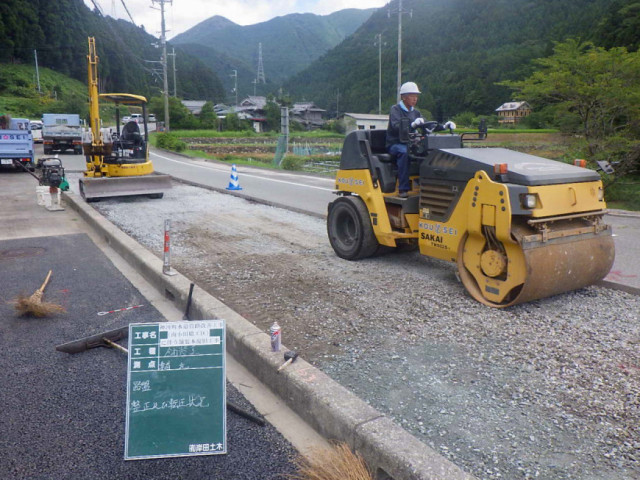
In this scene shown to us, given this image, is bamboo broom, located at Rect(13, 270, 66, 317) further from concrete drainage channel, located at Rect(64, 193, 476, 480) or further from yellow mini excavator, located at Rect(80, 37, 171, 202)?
yellow mini excavator, located at Rect(80, 37, 171, 202)

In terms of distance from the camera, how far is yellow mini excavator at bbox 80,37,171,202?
13.8 metres

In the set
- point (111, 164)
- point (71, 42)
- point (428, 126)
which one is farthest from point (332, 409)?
point (71, 42)

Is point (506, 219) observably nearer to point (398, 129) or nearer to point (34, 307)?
point (398, 129)

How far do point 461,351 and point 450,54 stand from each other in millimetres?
103111

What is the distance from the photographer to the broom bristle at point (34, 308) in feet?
18.2

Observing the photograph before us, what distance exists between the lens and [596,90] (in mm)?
18500

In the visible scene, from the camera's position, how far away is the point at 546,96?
20422mm

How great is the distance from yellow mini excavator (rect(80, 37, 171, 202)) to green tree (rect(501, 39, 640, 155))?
13.5 metres

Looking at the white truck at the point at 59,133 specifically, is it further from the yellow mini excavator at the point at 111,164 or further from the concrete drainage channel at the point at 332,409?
the concrete drainage channel at the point at 332,409

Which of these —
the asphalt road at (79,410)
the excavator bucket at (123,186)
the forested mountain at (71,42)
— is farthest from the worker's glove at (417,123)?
the forested mountain at (71,42)

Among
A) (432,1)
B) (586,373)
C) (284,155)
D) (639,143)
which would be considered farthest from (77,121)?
(432,1)

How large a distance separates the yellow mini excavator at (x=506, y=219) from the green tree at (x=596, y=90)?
1433 cm

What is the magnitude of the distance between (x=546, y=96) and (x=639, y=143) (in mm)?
3919

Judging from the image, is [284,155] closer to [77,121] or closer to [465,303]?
[77,121]
